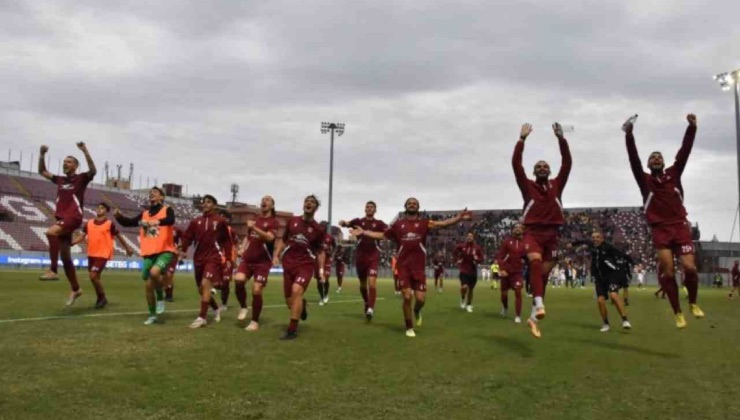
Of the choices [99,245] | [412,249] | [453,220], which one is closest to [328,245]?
[412,249]

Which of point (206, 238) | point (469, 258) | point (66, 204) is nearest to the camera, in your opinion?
point (66, 204)

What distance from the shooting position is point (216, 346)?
879 cm

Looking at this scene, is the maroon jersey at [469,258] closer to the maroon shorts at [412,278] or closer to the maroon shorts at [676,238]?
the maroon shorts at [412,278]

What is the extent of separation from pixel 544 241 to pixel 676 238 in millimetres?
2004

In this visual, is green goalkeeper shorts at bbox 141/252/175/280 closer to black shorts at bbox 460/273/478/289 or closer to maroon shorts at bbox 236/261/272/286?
maroon shorts at bbox 236/261/272/286

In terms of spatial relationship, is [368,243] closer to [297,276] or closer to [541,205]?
[297,276]

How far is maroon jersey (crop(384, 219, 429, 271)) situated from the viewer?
1177 cm

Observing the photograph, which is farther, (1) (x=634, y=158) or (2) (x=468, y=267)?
(2) (x=468, y=267)

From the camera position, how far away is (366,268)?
14.5 meters

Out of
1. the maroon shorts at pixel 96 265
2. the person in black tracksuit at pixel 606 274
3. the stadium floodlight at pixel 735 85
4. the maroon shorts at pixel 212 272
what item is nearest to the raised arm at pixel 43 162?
the maroon shorts at pixel 96 265

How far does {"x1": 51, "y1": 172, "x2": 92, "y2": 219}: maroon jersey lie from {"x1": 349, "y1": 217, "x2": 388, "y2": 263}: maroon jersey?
5.78 meters

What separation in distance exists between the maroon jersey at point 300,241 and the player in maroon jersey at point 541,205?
3.77 meters

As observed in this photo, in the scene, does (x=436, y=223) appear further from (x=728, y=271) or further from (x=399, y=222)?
(x=728, y=271)

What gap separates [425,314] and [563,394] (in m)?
9.69
